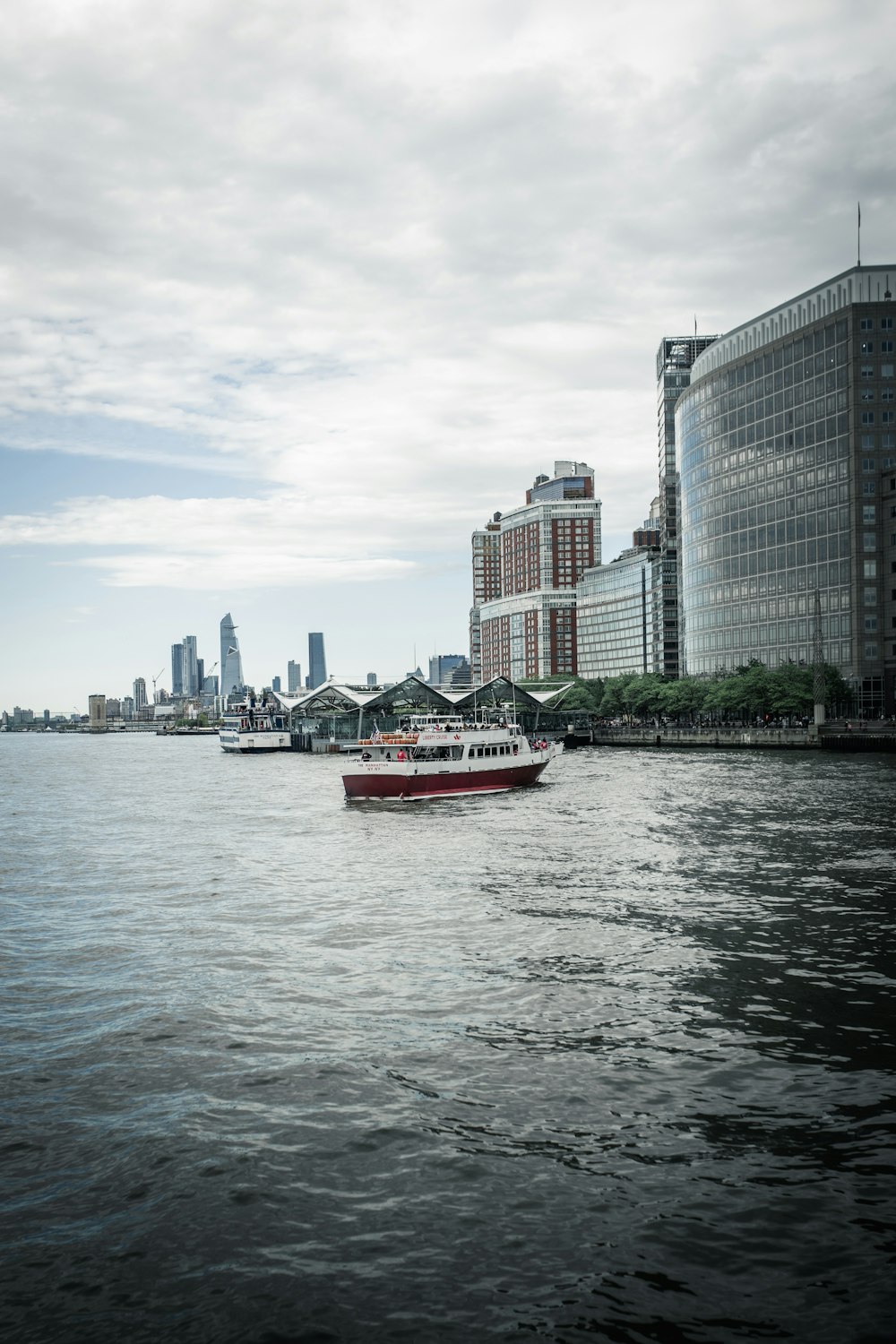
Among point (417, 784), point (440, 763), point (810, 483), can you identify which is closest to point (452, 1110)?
point (417, 784)

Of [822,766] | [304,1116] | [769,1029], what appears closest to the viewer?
[304,1116]

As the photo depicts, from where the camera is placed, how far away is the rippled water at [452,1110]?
1267 cm

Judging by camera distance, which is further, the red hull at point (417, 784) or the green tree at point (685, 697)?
the green tree at point (685, 697)

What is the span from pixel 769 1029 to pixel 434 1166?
30.7ft

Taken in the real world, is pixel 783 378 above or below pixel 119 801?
above

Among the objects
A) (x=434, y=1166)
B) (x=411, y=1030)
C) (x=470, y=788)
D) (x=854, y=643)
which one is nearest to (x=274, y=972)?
(x=411, y=1030)

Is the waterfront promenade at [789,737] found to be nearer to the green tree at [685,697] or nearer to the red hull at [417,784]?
the green tree at [685,697]

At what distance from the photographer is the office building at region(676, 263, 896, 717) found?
158 metres

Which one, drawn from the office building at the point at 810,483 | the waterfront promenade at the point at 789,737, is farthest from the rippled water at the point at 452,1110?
the office building at the point at 810,483

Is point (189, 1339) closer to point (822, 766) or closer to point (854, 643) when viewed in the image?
point (822, 766)

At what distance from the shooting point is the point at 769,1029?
72.3 feet

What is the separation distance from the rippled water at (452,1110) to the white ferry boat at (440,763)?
127 ft

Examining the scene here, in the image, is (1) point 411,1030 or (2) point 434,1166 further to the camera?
(1) point 411,1030

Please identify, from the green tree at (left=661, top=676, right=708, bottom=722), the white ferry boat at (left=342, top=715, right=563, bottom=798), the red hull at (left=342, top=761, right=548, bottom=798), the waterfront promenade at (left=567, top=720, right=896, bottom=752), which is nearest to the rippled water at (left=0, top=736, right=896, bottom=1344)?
the red hull at (left=342, top=761, right=548, bottom=798)
